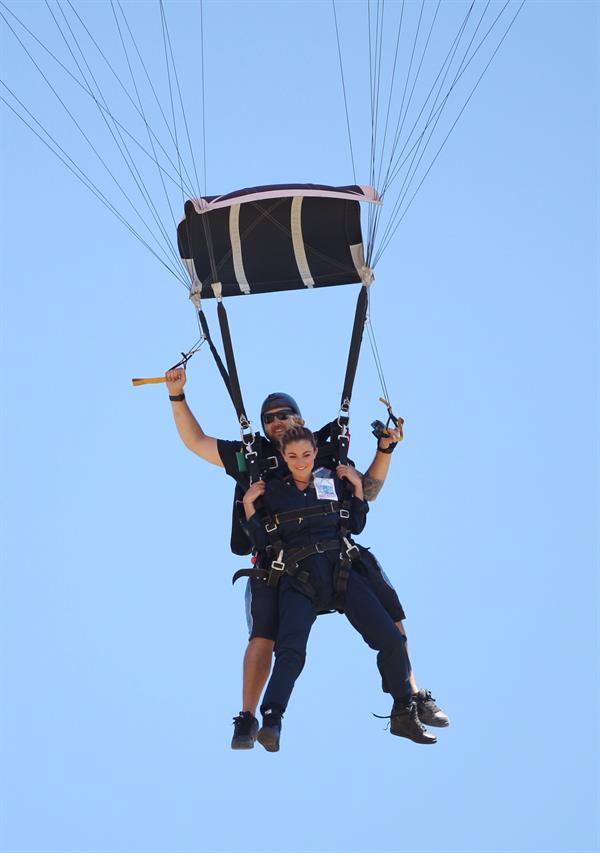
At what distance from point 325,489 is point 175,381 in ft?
4.67

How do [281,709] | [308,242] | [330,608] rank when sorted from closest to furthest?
[281,709], [330,608], [308,242]

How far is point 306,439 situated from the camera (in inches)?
480

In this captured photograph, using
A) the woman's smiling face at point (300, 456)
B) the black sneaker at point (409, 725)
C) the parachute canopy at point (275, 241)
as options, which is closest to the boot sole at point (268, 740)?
the black sneaker at point (409, 725)

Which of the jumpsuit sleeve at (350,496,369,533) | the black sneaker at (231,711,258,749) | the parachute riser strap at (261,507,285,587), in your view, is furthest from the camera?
the jumpsuit sleeve at (350,496,369,533)

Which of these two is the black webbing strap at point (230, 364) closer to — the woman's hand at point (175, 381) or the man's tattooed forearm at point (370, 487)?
the woman's hand at point (175, 381)

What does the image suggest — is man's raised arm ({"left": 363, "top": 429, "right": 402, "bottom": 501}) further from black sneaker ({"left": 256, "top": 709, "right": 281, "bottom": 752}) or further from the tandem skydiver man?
black sneaker ({"left": 256, "top": 709, "right": 281, "bottom": 752})

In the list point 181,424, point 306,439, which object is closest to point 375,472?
point 306,439

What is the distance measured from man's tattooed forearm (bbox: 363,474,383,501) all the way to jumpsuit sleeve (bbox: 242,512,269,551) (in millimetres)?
947

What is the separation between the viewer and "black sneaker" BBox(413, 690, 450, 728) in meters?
12.0

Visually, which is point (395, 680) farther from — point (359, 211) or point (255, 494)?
point (359, 211)

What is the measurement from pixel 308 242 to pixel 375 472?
1910mm

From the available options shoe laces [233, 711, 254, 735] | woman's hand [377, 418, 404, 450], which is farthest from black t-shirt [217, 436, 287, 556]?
shoe laces [233, 711, 254, 735]

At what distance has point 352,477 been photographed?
40.6 ft

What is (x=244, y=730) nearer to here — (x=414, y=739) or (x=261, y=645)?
(x=261, y=645)
